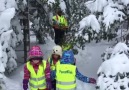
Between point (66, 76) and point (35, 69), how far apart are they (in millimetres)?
780

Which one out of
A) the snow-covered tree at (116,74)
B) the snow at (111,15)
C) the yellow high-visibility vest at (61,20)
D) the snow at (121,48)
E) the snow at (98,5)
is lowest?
the snow-covered tree at (116,74)

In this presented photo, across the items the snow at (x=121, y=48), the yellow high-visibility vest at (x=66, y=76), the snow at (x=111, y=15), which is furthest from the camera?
the snow at (x=121, y=48)

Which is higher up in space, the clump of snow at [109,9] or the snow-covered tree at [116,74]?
the clump of snow at [109,9]

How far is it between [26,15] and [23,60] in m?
1.92

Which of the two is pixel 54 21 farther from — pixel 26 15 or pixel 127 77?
pixel 127 77

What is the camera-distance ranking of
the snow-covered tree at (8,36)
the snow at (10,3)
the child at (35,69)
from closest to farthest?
1. the child at (35,69)
2. the snow-covered tree at (8,36)
3. the snow at (10,3)

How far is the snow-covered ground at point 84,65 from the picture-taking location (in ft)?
33.0

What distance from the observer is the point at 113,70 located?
7.60m

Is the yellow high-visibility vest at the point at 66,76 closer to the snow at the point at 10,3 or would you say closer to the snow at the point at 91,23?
the snow at the point at 91,23

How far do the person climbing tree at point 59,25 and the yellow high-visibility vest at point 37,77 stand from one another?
5.44m

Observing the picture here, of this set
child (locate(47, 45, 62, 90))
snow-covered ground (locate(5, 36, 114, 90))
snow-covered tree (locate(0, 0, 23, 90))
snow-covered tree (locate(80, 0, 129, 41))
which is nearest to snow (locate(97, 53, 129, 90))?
snow-covered tree (locate(80, 0, 129, 41))

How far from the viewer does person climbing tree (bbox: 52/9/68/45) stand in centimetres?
1280

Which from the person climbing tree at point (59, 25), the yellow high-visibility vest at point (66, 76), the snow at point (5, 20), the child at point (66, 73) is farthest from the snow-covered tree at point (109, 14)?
the person climbing tree at point (59, 25)

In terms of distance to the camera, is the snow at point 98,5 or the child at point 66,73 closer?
the child at point 66,73
